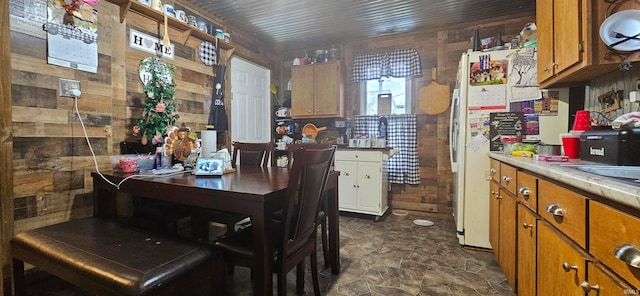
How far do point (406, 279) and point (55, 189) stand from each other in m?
2.50

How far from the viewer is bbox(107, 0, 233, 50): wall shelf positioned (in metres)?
2.25

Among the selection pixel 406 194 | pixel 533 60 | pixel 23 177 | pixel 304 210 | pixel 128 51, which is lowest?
pixel 406 194

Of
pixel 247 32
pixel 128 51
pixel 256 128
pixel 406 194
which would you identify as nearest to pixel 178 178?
pixel 128 51

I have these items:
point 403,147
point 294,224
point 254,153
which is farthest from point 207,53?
point 403,147

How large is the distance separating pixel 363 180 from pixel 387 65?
1.64 meters

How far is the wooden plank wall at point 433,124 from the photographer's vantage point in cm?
352

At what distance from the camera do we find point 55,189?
1908mm

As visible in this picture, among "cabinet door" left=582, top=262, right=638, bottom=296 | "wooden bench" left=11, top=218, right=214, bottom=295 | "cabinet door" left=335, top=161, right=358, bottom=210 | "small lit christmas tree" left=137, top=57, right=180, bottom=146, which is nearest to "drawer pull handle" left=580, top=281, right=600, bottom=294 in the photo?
"cabinet door" left=582, top=262, right=638, bottom=296

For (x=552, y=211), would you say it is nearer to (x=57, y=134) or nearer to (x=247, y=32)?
(x=57, y=134)

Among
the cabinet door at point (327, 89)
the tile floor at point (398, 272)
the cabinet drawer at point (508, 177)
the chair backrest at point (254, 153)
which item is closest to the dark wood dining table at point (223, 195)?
the tile floor at point (398, 272)

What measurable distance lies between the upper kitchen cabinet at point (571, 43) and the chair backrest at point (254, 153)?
6.92ft

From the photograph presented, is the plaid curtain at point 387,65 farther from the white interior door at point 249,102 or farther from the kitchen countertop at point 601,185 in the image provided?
the kitchen countertop at point 601,185

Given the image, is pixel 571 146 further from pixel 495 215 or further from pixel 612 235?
pixel 612 235

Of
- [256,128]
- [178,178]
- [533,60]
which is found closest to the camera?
[178,178]
